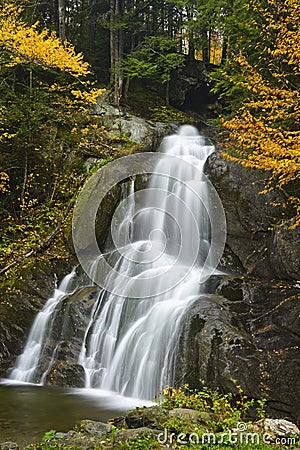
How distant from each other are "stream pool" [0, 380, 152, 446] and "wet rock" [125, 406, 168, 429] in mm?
1201

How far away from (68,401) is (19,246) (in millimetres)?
5171

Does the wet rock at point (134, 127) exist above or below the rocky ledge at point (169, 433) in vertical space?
above

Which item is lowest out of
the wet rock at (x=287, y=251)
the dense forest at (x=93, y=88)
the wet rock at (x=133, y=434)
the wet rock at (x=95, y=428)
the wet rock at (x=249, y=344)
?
the wet rock at (x=95, y=428)

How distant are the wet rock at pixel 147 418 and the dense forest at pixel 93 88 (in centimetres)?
353

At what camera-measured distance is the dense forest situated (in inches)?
308

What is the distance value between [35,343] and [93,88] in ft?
24.2

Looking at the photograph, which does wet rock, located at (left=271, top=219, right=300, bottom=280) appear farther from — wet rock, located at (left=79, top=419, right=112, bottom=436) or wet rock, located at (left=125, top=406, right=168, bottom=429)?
wet rock, located at (left=79, top=419, right=112, bottom=436)

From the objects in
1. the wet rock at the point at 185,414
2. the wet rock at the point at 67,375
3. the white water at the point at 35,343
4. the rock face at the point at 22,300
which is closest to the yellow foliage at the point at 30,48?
the rock face at the point at 22,300

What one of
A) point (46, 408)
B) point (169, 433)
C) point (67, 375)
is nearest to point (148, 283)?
point (67, 375)

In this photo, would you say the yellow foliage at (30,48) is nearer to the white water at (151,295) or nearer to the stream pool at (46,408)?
the white water at (151,295)


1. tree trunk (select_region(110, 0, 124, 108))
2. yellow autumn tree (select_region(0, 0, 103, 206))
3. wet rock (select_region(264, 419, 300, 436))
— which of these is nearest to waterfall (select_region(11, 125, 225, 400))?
wet rock (select_region(264, 419, 300, 436))

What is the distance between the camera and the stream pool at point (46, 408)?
543 cm

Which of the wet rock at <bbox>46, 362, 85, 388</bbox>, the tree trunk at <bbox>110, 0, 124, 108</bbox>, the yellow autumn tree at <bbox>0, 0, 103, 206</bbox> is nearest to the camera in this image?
the wet rock at <bbox>46, 362, 85, 388</bbox>

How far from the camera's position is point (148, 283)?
8.29 m
